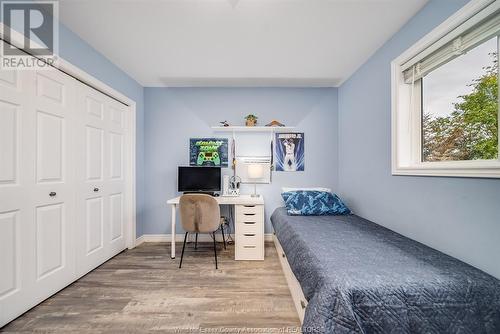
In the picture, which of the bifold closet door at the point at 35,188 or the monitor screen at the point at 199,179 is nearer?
the bifold closet door at the point at 35,188

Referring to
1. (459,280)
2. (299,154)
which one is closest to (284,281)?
(459,280)

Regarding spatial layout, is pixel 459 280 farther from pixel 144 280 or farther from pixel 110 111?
pixel 110 111

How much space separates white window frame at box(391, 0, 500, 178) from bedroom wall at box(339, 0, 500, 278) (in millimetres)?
69

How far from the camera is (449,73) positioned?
1.56 m

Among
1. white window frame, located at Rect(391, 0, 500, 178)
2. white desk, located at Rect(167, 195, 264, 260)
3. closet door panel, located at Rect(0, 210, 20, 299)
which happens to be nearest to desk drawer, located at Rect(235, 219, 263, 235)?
white desk, located at Rect(167, 195, 264, 260)

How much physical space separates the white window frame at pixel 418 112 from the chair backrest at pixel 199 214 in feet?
6.26

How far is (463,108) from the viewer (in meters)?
1.46

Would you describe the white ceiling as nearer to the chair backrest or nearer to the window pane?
the window pane

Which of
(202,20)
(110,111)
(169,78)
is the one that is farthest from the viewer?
(169,78)

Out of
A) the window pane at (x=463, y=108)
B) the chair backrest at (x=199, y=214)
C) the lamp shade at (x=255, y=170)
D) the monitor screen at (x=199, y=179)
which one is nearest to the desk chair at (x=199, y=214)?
the chair backrest at (x=199, y=214)

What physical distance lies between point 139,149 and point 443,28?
3.50 metres

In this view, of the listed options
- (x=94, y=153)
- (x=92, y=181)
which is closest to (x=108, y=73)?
(x=94, y=153)

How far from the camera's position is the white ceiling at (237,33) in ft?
5.46

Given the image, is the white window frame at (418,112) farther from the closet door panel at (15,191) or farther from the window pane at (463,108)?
the closet door panel at (15,191)
